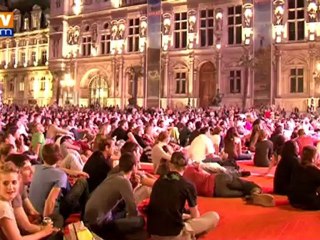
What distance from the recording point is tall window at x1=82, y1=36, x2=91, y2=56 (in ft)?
154

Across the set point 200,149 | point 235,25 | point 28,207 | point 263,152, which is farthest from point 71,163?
point 235,25

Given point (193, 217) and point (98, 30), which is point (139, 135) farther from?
point (98, 30)

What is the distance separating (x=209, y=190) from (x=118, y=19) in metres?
36.1

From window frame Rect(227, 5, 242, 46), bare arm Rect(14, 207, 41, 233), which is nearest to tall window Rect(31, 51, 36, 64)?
window frame Rect(227, 5, 242, 46)

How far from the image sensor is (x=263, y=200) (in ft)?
31.4

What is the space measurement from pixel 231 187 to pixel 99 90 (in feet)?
120

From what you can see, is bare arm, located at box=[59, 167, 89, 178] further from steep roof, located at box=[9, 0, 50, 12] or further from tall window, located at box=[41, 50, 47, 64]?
steep roof, located at box=[9, 0, 50, 12]

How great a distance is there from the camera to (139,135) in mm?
15641

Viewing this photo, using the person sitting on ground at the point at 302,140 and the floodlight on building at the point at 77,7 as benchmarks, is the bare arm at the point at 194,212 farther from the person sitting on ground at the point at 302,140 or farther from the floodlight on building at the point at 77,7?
the floodlight on building at the point at 77,7

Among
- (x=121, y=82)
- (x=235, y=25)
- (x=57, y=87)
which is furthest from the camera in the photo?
(x=57, y=87)

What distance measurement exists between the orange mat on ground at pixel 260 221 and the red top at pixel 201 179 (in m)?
0.21

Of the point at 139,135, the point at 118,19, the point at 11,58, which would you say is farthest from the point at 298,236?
the point at 11,58

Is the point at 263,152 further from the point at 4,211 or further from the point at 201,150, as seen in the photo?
the point at 4,211

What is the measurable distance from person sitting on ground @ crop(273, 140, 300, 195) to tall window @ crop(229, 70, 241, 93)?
27.5 metres
